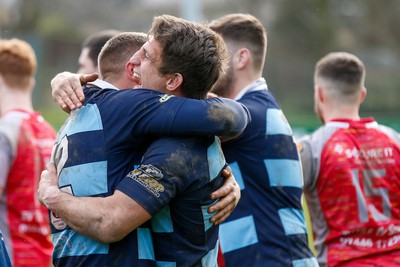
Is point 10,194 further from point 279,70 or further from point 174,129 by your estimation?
point 279,70

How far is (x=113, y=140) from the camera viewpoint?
3.32 metres

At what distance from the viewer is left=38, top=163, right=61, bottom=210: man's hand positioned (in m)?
3.33

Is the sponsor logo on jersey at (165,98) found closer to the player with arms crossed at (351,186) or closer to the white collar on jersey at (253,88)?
the white collar on jersey at (253,88)

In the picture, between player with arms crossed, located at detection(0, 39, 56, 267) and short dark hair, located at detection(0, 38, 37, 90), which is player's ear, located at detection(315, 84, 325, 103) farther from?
short dark hair, located at detection(0, 38, 37, 90)

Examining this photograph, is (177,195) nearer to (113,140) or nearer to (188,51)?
(113,140)

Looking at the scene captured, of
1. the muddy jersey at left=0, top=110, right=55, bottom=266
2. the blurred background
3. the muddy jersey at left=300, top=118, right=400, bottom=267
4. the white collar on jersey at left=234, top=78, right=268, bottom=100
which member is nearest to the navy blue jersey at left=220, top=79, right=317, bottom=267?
the white collar on jersey at left=234, top=78, right=268, bottom=100

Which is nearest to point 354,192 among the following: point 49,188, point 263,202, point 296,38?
point 263,202

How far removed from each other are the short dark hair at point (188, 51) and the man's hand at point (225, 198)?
1.57ft

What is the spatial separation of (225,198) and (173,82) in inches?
24.1

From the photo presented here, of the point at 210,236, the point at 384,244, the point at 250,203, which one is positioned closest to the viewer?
the point at 210,236

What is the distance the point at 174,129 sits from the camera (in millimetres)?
3303

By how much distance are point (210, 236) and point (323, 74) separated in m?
2.55

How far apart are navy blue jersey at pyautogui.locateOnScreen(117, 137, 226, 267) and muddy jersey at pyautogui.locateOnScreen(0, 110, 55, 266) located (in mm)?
2932

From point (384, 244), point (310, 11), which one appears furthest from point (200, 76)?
point (310, 11)
